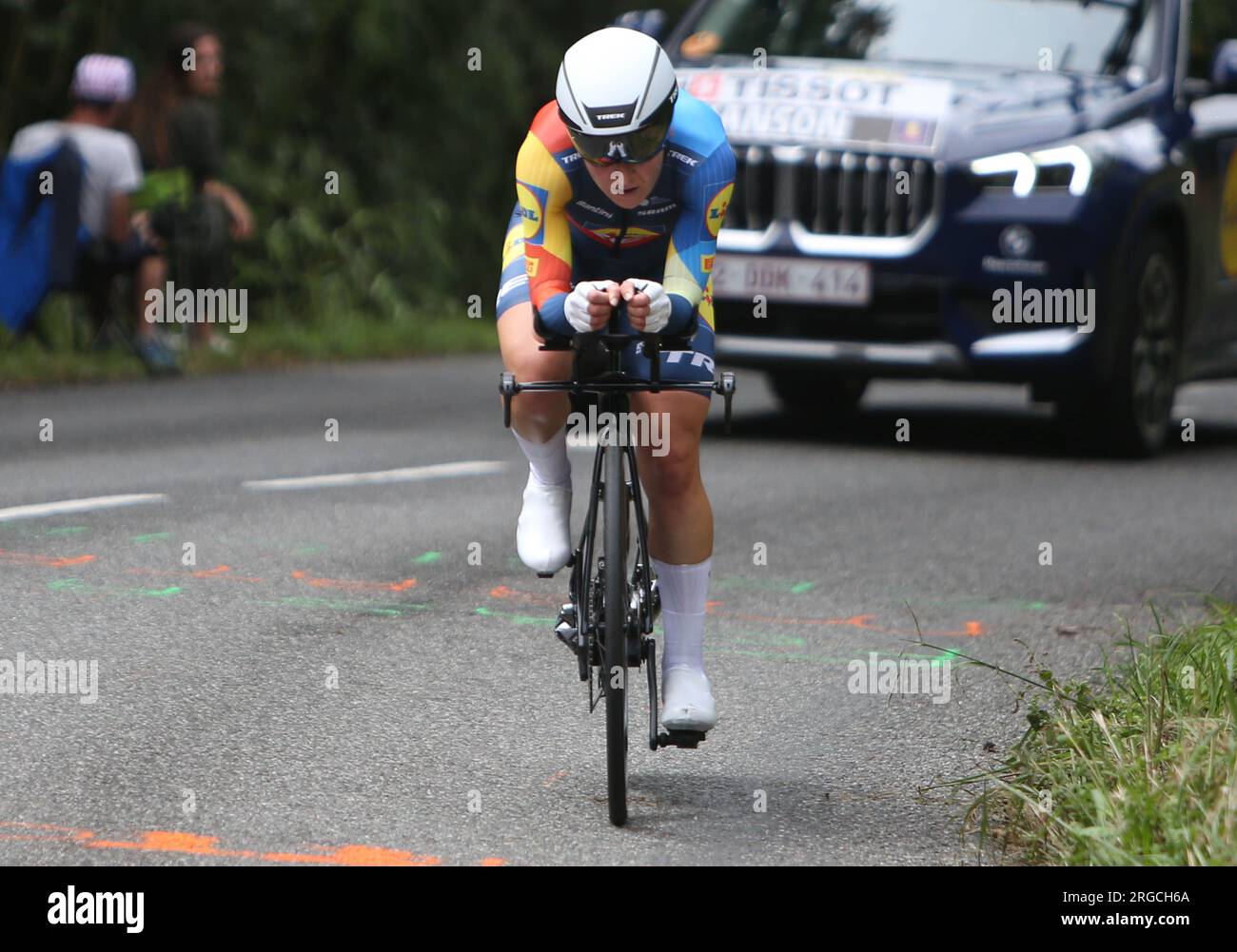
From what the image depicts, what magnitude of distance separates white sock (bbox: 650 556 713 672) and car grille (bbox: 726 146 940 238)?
Answer: 5666 millimetres

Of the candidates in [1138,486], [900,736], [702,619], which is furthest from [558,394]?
[1138,486]

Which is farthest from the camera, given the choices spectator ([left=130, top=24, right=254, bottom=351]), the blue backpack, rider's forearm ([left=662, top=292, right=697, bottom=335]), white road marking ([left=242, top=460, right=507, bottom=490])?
spectator ([left=130, top=24, right=254, bottom=351])

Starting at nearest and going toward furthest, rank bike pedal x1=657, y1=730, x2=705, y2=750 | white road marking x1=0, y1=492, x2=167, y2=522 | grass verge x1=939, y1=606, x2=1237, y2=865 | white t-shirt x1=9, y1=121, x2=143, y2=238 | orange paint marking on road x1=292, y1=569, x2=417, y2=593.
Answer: grass verge x1=939, y1=606, x2=1237, y2=865 → bike pedal x1=657, y1=730, x2=705, y2=750 → orange paint marking on road x1=292, y1=569, x2=417, y2=593 → white road marking x1=0, y1=492, x2=167, y2=522 → white t-shirt x1=9, y1=121, x2=143, y2=238

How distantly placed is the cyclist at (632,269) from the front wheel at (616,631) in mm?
143

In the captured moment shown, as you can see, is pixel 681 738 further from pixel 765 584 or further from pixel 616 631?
pixel 765 584

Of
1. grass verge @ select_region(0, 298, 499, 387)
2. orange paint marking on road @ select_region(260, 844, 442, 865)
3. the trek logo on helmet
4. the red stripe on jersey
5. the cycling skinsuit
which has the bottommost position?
grass verge @ select_region(0, 298, 499, 387)

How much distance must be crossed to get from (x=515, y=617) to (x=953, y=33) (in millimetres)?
5400

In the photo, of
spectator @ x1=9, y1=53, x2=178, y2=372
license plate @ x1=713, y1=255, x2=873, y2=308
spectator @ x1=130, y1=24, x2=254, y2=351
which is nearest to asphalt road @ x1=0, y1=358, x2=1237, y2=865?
license plate @ x1=713, y1=255, x2=873, y2=308

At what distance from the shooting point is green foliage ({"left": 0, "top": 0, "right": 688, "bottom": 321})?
18.6 metres

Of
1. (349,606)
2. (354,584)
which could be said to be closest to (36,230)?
(354,584)

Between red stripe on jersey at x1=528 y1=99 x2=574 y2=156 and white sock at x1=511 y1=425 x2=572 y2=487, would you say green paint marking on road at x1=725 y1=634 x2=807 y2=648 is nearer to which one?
white sock at x1=511 y1=425 x2=572 y2=487

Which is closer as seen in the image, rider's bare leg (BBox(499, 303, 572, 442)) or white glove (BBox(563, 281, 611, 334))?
white glove (BBox(563, 281, 611, 334))

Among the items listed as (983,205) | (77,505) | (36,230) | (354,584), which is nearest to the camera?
(354,584)

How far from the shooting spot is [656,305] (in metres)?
5.17
